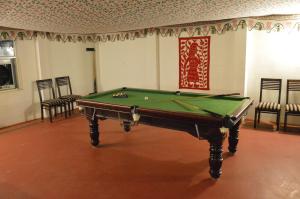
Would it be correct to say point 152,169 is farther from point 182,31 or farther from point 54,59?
point 54,59

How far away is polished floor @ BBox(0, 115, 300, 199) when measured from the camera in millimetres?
2865

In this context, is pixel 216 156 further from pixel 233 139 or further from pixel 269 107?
pixel 269 107

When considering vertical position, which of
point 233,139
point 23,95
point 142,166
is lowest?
point 142,166

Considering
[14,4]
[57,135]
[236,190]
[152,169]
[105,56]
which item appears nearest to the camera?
[236,190]

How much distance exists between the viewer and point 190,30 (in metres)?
5.77

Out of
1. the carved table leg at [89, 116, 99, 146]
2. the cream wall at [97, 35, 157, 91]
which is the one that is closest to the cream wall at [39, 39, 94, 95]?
the cream wall at [97, 35, 157, 91]

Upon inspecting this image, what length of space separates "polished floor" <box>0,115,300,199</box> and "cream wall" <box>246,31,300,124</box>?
1128 mm

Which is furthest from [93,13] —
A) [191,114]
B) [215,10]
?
[191,114]

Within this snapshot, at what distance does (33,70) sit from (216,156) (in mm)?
4998

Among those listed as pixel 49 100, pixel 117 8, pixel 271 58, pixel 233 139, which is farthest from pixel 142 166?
pixel 271 58

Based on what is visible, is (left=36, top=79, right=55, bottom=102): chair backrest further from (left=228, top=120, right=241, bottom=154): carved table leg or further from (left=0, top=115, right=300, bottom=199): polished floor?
(left=228, top=120, right=241, bottom=154): carved table leg

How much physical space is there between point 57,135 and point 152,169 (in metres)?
2.41

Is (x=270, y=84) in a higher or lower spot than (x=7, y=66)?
lower

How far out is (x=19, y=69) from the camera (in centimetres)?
577
